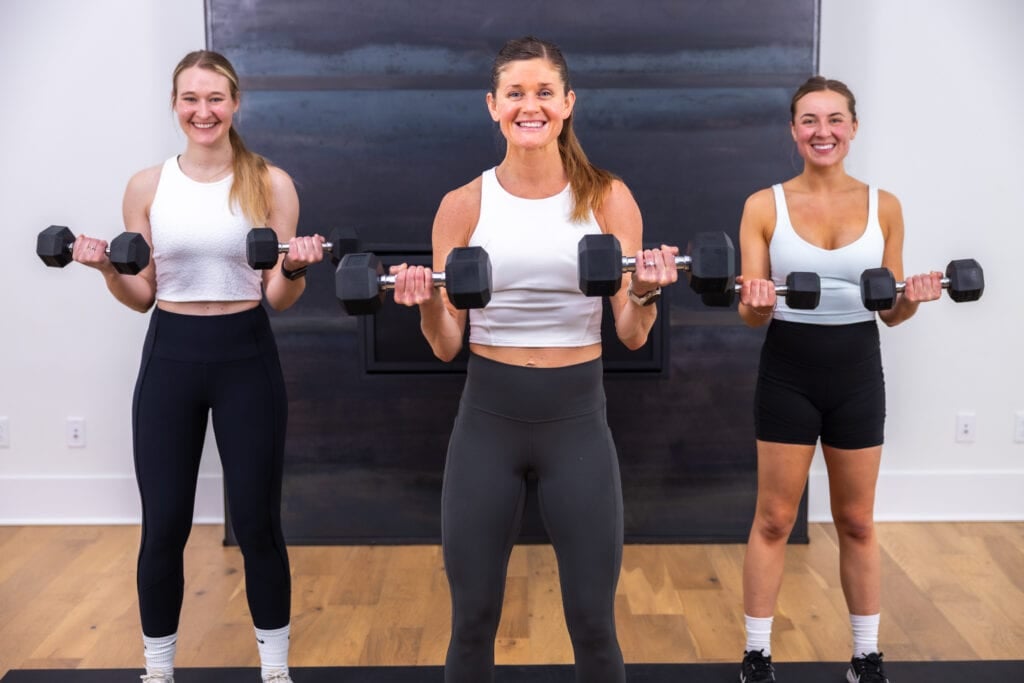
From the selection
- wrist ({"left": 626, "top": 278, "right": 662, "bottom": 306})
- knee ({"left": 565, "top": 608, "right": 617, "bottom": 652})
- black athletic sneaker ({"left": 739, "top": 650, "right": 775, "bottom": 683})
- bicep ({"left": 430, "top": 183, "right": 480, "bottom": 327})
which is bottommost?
black athletic sneaker ({"left": 739, "top": 650, "right": 775, "bottom": 683})

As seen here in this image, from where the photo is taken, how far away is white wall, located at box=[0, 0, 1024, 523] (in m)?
3.59

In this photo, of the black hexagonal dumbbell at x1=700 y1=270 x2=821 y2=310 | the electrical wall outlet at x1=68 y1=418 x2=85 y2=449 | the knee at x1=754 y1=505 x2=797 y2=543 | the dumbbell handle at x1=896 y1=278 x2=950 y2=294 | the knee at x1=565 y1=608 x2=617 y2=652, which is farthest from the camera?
the electrical wall outlet at x1=68 y1=418 x2=85 y2=449

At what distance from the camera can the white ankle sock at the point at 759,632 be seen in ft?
8.36

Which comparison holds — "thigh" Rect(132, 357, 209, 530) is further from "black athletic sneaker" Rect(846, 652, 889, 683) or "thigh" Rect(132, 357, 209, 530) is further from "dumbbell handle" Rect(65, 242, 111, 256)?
"black athletic sneaker" Rect(846, 652, 889, 683)

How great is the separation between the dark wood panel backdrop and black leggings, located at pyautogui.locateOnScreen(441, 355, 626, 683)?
1611 millimetres

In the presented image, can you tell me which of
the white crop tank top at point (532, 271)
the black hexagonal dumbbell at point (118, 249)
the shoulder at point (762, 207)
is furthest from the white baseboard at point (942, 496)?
the black hexagonal dumbbell at point (118, 249)

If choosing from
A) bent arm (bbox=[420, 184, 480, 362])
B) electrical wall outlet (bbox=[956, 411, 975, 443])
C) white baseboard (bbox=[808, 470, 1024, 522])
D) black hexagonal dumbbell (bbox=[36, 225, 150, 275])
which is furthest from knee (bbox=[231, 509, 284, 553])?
electrical wall outlet (bbox=[956, 411, 975, 443])

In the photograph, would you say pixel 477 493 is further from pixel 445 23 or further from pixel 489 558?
pixel 445 23

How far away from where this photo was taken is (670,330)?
3572 mm

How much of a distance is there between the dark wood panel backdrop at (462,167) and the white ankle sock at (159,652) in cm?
123

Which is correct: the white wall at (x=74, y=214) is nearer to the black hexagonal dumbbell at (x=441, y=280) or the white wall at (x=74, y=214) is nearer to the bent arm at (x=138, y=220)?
the bent arm at (x=138, y=220)

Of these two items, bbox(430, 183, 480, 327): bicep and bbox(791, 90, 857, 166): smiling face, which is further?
bbox(791, 90, 857, 166): smiling face

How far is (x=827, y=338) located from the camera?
94.3 inches

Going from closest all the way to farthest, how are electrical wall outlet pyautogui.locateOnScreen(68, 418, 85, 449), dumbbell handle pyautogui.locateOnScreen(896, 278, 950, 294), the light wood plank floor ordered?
1. dumbbell handle pyautogui.locateOnScreen(896, 278, 950, 294)
2. the light wood plank floor
3. electrical wall outlet pyautogui.locateOnScreen(68, 418, 85, 449)
